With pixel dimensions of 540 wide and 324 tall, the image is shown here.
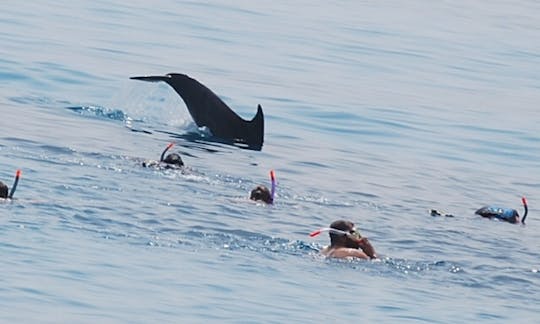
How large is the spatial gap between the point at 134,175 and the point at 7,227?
4273mm

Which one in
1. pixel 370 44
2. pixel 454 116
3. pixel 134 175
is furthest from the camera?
pixel 370 44

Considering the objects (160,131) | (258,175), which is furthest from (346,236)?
(160,131)

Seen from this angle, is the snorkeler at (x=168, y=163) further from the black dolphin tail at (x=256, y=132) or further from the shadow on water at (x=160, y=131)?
the black dolphin tail at (x=256, y=132)

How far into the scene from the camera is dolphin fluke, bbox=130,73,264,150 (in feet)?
88.1

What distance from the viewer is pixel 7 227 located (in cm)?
1783

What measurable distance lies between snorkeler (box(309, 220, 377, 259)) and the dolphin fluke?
7.66m

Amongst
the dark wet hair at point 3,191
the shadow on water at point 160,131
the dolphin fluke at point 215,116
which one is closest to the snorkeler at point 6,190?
the dark wet hair at point 3,191

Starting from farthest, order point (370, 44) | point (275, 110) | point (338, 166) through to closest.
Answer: point (370, 44) < point (275, 110) < point (338, 166)

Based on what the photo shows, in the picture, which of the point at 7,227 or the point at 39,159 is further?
the point at 39,159

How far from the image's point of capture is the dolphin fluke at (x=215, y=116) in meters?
26.9

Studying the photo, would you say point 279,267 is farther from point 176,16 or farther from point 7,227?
point 176,16

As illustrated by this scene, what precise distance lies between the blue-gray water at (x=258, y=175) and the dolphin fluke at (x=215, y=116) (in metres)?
0.32

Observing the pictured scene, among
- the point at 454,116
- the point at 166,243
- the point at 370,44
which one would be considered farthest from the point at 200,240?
the point at 370,44

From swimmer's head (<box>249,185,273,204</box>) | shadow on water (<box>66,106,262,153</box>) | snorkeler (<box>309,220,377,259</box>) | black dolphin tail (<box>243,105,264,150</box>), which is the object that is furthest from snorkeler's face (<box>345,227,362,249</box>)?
black dolphin tail (<box>243,105,264,150</box>)
